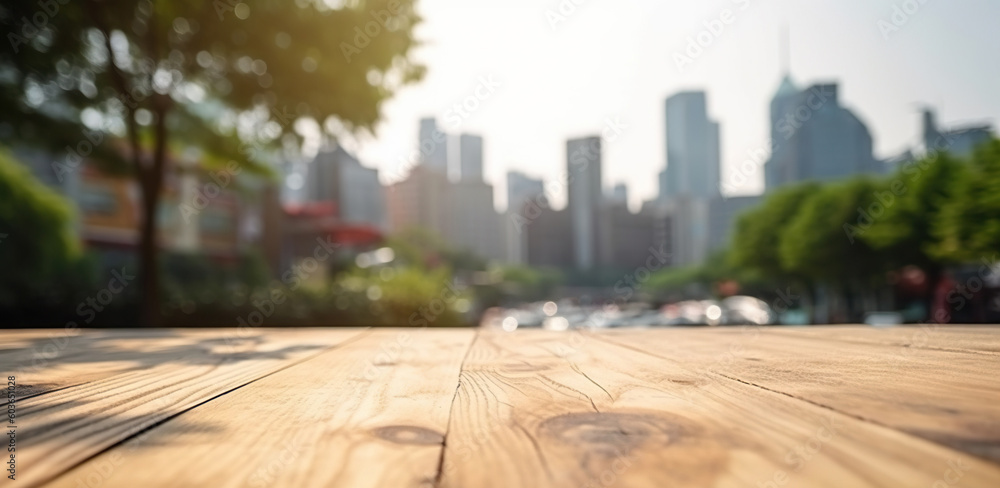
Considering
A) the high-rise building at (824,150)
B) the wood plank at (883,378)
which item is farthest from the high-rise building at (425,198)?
the wood plank at (883,378)

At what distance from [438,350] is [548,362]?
54 centimetres

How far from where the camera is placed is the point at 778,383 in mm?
1040

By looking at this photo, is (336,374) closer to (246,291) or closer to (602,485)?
(602,485)

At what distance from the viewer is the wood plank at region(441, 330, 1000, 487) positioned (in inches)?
22.2

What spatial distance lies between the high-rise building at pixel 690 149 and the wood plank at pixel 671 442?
109m

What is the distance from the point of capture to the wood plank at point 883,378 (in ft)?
2.31

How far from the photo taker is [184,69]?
8.27m

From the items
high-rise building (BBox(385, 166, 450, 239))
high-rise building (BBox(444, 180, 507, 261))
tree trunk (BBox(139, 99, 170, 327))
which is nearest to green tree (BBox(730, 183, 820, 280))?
tree trunk (BBox(139, 99, 170, 327))

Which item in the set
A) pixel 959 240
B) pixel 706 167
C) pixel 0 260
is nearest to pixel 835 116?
pixel 706 167

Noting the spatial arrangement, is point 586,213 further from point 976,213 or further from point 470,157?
point 976,213

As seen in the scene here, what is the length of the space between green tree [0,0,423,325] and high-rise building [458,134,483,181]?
3432 inches

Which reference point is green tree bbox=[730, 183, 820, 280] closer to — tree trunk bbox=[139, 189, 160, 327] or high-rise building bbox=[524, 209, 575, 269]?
tree trunk bbox=[139, 189, 160, 327]

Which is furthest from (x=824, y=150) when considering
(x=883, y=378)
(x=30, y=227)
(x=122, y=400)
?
(x=122, y=400)

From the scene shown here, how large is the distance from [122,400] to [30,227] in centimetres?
2136
